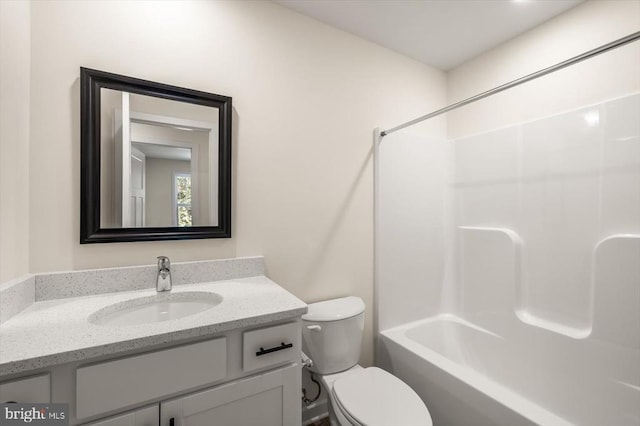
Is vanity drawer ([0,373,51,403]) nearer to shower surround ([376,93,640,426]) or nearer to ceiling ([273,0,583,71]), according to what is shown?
shower surround ([376,93,640,426])

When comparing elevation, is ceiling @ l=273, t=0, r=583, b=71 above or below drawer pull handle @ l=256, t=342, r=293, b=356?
above

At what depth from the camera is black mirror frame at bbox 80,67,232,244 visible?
121 centimetres

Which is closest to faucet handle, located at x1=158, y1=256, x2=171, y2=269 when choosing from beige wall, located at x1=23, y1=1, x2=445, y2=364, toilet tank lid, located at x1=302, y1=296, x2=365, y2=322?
beige wall, located at x1=23, y1=1, x2=445, y2=364

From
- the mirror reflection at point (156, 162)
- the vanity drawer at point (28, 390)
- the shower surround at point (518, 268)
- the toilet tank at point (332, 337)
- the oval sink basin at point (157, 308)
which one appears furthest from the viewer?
the toilet tank at point (332, 337)

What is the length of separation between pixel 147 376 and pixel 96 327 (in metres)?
0.23

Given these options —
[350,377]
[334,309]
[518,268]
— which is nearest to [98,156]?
[334,309]

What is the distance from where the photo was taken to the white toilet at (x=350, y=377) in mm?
1209

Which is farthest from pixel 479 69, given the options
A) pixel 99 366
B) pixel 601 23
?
pixel 99 366

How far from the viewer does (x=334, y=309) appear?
5.41 feet

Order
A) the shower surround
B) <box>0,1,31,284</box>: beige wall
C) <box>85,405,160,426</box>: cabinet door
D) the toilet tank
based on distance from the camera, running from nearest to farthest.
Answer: <box>85,405,160,426</box>: cabinet door
<box>0,1,31,284</box>: beige wall
the shower surround
the toilet tank

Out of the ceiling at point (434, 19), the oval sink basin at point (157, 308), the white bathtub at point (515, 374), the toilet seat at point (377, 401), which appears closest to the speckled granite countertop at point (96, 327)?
the oval sink basin at point (157, 308)

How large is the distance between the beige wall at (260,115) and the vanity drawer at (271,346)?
59cm

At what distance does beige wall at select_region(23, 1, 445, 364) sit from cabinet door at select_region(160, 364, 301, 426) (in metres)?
0.66

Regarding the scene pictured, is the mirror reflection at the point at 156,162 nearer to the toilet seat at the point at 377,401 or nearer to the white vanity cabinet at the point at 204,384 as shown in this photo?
the white vanity cabinet at the point at 204,384
